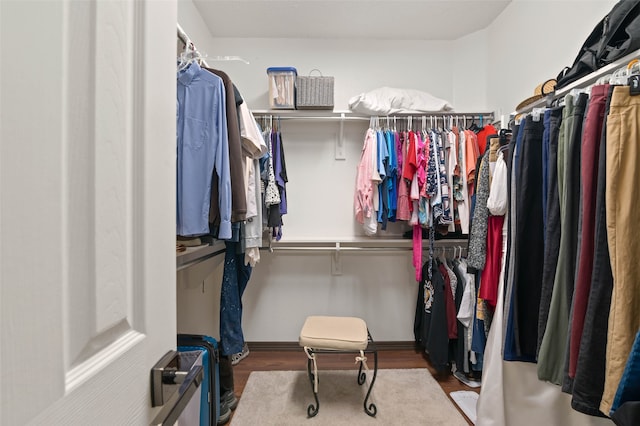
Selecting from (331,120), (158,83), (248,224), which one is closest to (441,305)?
(248,224)

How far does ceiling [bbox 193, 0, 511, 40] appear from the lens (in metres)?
2.05

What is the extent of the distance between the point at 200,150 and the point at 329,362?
6.09 feet

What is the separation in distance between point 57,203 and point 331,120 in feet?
7.63

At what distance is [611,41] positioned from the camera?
3.43 feet

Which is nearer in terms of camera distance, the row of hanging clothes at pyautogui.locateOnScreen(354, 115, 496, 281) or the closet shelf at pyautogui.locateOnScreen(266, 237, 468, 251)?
the row of hanging clothes at pyautogui.locateOnScreen(354, 115, 496, 281)

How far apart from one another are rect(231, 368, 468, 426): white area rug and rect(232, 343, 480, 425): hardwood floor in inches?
2.8

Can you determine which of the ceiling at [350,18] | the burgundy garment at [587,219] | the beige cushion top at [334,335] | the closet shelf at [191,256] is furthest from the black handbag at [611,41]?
the closet shelf at [191,256]

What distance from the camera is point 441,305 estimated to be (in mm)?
2027

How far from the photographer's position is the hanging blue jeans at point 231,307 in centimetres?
155

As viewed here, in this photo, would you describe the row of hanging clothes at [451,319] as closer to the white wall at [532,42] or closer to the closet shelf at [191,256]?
the white wall at [532,42]

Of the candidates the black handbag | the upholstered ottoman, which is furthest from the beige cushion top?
the black handbag

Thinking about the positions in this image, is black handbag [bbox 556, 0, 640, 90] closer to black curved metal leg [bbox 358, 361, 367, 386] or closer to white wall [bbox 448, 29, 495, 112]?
white wall [bbox 448, 29, 495, 112]

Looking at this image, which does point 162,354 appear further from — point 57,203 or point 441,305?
point 441,305

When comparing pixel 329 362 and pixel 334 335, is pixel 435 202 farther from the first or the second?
pixel 329 362
